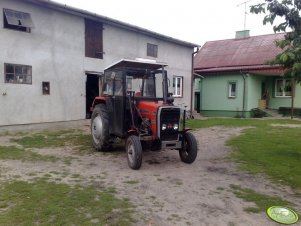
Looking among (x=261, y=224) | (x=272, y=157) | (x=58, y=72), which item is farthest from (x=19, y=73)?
(x=261, y=224)

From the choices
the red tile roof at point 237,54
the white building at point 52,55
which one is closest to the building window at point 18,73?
the white building at point 52,55

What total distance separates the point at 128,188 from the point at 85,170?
4.84ft

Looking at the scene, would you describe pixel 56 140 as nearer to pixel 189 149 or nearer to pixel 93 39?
pixel 189 149

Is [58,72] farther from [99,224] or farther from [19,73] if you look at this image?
[99,224]

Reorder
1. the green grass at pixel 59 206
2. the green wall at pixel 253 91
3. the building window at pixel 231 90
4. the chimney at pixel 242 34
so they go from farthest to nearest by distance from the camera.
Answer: the chimney at pixel 242 34 < the building window at pixel 231 90 < the green wall at pixel 253 91 < the green grass at pixel 59 206

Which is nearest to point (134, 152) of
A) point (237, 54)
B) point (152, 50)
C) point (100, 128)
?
point (100, 128)

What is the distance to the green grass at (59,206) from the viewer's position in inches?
157

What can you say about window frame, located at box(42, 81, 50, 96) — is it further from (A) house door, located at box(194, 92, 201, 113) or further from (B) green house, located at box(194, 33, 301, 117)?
(A) house door, located at box(194, 92, 201, 113)

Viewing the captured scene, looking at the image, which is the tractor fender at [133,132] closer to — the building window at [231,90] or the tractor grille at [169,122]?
the tractor grille at [169,122]

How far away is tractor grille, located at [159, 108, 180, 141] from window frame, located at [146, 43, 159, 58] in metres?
10.4

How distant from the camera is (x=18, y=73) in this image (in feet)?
37.3

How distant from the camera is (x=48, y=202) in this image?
4535 millimetres

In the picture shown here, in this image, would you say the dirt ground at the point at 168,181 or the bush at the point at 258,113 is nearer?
the dirt ground at the point at 168,181

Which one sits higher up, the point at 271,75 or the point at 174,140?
the point at 271,75
